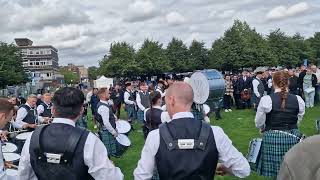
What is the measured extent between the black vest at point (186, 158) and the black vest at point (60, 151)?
0.50 metres

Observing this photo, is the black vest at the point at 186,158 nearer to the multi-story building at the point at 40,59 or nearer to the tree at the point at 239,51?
the tree at the point at 239,51

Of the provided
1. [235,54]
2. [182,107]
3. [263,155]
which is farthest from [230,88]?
[235,54]

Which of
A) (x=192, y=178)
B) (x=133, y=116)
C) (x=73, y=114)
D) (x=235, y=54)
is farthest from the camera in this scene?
(x=235, y=54)

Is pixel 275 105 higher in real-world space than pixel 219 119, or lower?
higher

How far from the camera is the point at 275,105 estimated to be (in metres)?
5.12

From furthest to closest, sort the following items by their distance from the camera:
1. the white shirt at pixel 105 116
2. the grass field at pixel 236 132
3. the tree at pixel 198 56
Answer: the tree at pixel 198 56
the grass field at pixel 236 132
the white shirt at pixel 105 116

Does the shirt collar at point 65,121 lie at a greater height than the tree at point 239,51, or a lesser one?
lesser

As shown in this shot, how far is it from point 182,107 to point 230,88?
1500cm

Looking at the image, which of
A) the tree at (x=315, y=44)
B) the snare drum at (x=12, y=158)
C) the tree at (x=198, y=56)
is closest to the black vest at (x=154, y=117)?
the snare drum at (x=12, y=158)

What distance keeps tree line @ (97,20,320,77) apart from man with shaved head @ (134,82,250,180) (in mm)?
47403

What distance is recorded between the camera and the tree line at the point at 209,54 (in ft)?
166

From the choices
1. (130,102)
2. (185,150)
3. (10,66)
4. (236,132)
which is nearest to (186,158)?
(185,150)

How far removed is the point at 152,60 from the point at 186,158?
2011 inches

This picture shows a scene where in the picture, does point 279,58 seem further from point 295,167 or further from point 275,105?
point 295,167
